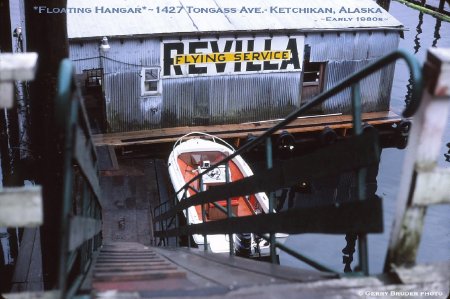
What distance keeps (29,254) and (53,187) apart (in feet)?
23.0

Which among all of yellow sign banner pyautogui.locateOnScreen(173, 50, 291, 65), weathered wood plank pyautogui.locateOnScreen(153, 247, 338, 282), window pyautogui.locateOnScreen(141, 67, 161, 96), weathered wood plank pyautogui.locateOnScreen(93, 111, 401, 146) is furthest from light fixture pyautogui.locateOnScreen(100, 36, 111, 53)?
weathered wood plank pyautogui.locateOnScreen(153, 247, 338, 282)

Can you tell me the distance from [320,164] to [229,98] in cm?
1683

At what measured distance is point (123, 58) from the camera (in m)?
17.9

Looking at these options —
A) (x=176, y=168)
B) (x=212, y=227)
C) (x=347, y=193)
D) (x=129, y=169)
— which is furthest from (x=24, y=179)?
(x=212, y=227)

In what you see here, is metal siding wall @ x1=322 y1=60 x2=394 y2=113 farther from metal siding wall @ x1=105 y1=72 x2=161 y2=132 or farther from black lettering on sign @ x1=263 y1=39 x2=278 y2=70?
metal siding wall @ x1=105 y1=72 x2=161 y2=132

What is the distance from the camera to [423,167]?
274 centimetres

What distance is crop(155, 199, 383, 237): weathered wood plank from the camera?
2822 millimetres

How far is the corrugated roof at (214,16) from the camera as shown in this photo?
18078mm

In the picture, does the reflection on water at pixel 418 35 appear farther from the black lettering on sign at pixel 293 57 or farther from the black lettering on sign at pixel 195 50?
the black lettering on sign at pixel 195 50

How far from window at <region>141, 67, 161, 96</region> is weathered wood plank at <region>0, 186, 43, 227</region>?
53.2 ft

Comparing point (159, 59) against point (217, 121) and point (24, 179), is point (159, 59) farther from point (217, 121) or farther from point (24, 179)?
point (24, 179)

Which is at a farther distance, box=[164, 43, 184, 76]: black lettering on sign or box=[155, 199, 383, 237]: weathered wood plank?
box=[164, 43, 184, 76]: black lettering on sign

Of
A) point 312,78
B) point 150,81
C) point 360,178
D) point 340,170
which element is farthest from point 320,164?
point 312,78

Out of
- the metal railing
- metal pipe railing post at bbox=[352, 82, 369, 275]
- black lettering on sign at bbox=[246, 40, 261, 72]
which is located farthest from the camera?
black lettering on sign at bbox=[246, 40, 261, 72]
